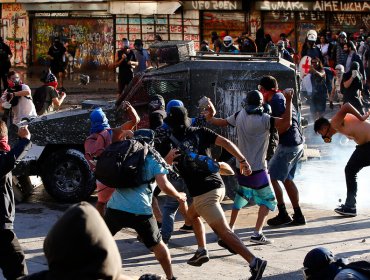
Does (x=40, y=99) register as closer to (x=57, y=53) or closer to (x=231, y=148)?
(x=231, y=148)

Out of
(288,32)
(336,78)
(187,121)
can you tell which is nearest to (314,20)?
(288,32)

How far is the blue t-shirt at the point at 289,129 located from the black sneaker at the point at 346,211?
914 millimetres

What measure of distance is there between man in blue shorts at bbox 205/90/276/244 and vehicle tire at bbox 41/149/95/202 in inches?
101

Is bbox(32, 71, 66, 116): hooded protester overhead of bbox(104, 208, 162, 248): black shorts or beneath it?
overhead

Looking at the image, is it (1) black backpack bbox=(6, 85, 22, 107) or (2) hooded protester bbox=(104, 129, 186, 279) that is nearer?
(2) hooded protester bbox=(104, 129, 186, 279)

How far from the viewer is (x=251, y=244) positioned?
9.30m

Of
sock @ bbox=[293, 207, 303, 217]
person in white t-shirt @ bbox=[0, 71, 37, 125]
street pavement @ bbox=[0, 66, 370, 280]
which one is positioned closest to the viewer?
street pavement @ bbox=[0, 66, 370, 280]

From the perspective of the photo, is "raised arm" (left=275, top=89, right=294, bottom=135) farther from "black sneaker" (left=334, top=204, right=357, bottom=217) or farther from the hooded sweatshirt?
the hooded sweatshirt

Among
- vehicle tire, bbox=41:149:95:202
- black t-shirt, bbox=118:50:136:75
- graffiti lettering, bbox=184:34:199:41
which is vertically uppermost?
graffiti lettering, bbox=184:34:199:41

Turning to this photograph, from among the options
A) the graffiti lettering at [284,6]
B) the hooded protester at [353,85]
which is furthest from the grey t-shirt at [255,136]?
the graffiti lettering at [284,6]

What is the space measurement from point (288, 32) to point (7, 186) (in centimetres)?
2076

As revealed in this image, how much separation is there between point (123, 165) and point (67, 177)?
4241 mm

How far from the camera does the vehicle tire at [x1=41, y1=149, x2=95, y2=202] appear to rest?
438 inches

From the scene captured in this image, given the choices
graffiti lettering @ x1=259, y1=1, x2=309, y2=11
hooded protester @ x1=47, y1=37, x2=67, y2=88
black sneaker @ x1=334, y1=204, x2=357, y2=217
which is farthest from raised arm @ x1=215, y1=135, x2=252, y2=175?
graffiti lettering @ x1=259, y1=1, x2=309, y2=11
